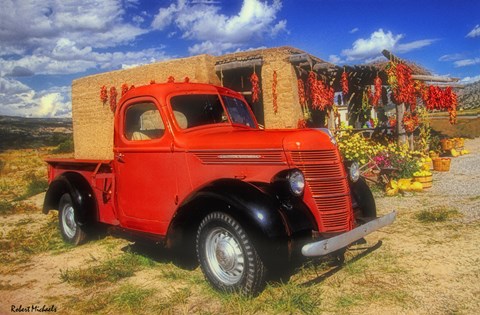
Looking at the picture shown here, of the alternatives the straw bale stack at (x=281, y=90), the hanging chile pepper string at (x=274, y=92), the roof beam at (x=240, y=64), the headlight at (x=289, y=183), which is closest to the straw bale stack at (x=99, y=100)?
the roof beam at (x=240, y=64)

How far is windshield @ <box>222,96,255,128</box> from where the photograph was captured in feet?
16.4

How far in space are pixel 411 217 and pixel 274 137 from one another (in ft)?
12.7

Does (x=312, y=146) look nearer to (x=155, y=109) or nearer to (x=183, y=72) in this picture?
(x=155, y=109)

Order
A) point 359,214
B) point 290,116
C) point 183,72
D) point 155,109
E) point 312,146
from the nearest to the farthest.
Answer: point 312,146, point 359,214, point 155,109, point 290,116, point 183,72

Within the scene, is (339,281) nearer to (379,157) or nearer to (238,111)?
(238,111)

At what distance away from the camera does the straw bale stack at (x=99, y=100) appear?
11.4 m

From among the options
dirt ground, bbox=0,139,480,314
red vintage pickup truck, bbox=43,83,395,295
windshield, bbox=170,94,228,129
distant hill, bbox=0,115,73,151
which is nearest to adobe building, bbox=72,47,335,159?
dirt ground, bbox=0,139,480,314

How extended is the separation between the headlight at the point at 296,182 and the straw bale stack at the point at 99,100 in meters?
7.87

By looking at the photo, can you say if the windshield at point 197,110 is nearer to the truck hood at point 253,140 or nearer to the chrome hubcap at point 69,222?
the truck hood at point 253,140

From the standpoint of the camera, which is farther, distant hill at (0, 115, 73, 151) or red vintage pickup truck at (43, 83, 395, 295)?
distant hill at (0, 115, 73, 151)

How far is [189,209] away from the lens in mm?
4000

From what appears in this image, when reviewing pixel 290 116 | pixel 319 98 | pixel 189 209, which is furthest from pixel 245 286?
pixel 319 98

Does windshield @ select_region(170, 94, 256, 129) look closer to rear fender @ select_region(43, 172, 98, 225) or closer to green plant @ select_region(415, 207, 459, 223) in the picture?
rear fender @ select_region(43, 172, 98, 225)

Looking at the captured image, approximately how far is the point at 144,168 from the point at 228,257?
1.61 meters
